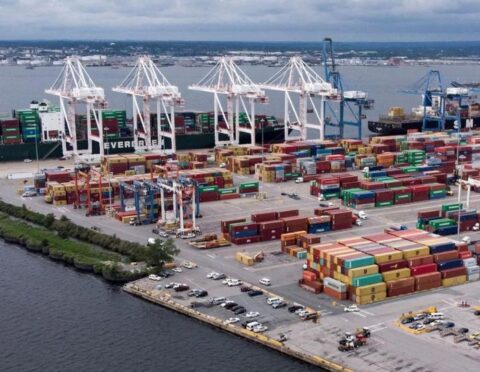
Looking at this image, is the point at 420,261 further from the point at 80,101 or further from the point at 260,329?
the point at 80,101

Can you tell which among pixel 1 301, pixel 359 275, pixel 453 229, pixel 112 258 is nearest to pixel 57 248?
pixel 112 258

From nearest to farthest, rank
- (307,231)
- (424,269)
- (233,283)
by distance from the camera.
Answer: (424,269), (233,283), (307,231)

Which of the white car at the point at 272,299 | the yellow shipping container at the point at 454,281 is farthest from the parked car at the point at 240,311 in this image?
the yellow shipping container at the point at 454,281

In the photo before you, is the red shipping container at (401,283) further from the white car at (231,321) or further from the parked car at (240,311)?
the white car at (231,321)

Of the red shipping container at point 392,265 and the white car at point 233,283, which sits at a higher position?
the red shipping container at point 392,265

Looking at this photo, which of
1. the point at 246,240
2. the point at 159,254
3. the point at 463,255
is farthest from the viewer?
the point at 246,240

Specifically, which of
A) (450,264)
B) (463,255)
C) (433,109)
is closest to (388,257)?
(450,264)
